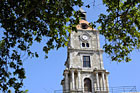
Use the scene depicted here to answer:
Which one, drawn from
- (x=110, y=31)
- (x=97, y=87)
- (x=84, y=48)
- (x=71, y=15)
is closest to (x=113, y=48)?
(x=110, y=31)

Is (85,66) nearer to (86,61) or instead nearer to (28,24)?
(86,61)

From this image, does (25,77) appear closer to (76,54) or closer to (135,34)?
(135,34)

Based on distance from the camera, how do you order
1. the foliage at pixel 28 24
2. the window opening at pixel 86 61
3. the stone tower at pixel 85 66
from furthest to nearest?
the window opening at pixel 86 61, the stone tower at pixel 85 66, the foliage at pixel 28 24

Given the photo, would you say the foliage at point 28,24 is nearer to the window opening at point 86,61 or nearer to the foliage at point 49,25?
the foliage at point 49,25

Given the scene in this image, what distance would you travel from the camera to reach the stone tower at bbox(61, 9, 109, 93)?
29.9 meters

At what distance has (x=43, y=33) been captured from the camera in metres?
11.8

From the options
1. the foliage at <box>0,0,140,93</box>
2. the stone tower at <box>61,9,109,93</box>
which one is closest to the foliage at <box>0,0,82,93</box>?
the foliage at <box>0,0,140,93</box>

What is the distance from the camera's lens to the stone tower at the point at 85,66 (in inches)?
A: 1177

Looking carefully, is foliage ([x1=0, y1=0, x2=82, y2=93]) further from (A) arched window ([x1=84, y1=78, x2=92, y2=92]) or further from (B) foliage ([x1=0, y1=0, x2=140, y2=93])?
(A) arched window ([x1=84, y1=78, x2=92, y2=92])

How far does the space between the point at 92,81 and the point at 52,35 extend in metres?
19.8

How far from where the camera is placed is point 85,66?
1251 inches

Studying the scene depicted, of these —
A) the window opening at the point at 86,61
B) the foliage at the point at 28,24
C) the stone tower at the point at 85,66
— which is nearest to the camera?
the foliage at the point at 28,24

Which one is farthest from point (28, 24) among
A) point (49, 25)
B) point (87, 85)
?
point (87, 85)

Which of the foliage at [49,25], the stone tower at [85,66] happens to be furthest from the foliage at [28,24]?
the stone tower at [85,66]
